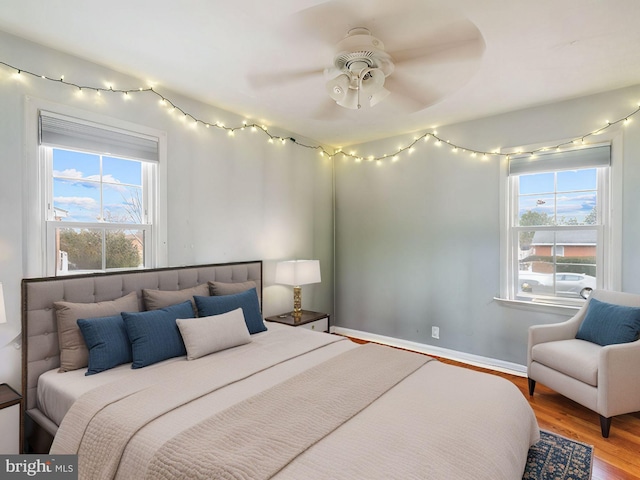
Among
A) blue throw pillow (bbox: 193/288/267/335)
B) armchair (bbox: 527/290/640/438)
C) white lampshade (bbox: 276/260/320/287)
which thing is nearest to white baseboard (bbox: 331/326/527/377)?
armchair (bbox: 527/290/640/438)

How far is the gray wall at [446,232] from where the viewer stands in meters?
3.14

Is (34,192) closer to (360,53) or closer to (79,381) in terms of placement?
(79,381)

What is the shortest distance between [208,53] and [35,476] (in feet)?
8.62

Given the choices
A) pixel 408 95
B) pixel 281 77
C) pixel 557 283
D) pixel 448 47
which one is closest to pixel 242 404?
pixel 281 77

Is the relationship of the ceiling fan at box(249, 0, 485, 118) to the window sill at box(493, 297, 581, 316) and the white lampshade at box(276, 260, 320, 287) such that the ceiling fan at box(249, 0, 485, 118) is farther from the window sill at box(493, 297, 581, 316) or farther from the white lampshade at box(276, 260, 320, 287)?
the window sill at box(493, 297, 581, 316)

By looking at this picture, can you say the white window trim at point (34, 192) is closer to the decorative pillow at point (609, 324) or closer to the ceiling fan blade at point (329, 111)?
the ceiling fan blade at point (329, 111)

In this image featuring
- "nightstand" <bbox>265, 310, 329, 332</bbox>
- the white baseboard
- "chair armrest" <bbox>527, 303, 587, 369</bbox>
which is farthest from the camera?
"nightstand" <bbox>265, 310, 329, 332</bbox>

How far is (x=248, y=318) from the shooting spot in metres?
2.97

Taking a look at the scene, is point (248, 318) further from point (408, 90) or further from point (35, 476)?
point (408, 90)

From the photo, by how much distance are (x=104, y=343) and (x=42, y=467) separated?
663 millimetres

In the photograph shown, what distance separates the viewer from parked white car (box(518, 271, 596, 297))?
3.25 metres

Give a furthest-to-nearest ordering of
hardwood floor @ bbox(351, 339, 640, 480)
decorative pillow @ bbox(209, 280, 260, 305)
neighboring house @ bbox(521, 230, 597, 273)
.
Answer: neighboring house @ bbox(521, 230, 597, 273), decorative pillow @ bbox(209, 280, 260, 305), hardwood floor @ bbox(351, 339, 640, 480)

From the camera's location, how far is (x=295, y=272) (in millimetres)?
3771

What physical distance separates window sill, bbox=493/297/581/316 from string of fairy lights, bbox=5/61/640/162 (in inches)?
57.9
